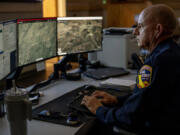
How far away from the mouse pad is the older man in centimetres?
13

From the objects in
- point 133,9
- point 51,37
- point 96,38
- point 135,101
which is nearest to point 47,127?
point 135,101

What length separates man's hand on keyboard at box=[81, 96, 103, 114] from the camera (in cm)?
156

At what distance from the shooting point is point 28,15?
2.49m

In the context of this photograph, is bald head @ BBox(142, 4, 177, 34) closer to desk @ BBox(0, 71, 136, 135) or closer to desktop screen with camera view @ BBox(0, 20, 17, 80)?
desk @ BBox(0, 71, 136, 135)

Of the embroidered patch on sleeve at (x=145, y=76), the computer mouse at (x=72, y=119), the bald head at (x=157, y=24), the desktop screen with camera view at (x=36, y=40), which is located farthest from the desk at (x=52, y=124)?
the bald head at (x=157, y=24)

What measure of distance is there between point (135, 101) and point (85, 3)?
3143mm

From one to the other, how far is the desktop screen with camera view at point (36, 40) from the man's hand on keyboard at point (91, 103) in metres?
0.53

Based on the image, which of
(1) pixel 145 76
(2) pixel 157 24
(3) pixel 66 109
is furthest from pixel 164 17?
(3) pixel 66 109

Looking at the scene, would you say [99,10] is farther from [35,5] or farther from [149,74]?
[149,74]

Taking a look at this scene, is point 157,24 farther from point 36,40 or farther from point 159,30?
point 36,40

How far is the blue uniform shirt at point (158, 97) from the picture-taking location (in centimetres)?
124

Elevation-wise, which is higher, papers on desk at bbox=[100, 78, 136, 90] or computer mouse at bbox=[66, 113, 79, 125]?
papers on desk at bbox=[100, 78, 136, 90]

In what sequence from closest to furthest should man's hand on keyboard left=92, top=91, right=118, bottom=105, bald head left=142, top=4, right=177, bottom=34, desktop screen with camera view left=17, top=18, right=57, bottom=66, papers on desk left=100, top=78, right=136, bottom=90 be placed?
1. bald head left=142, top=4, right=177, bottom=34
2. man's hand on keyboard left=92, top=91, right=118, bottom=105
3. desktop screen with camera view left=17, top=18, right=57, bottom=66
4. papers on desk left=100, top=78, right=136, bottom=90

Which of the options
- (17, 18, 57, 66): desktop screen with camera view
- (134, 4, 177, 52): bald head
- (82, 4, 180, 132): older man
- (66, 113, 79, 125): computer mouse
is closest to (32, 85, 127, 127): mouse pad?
(66, 113, 79, 125): computer mouse
